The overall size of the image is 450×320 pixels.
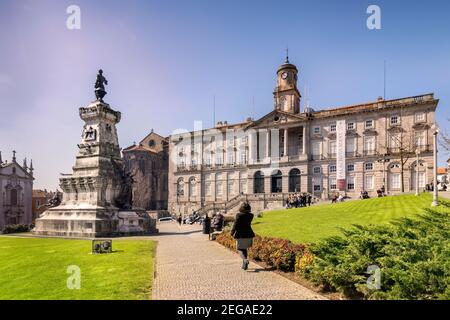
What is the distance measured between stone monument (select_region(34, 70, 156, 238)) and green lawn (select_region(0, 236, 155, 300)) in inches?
333

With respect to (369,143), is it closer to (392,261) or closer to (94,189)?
(94,189)

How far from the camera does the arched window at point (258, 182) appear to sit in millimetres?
57281

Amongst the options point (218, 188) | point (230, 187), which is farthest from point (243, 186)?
point (218, 188)

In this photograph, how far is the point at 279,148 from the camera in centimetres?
5772

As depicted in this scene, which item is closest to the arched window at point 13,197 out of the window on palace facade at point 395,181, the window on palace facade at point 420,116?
the window on palace facade at point 395,181

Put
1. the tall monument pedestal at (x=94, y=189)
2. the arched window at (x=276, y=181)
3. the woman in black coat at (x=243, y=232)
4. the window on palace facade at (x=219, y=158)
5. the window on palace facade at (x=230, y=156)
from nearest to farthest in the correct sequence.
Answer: the woman in black coat at (x=243, y=232), the tall monument pedestal at (x=94, y=189), the arched window at (x=276, y=181), the window on palace facade at (x=230, y=156), the window on palace facade at (x=219, y=158)

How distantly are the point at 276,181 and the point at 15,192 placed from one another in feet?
153

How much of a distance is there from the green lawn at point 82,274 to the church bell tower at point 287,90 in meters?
50.2

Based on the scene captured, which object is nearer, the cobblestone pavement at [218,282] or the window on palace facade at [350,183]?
the cobblestone pavement at [218,282]

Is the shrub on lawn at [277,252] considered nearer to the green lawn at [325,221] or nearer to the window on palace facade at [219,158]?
the green lawn at [325,221]

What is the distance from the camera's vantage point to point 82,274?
938 cm

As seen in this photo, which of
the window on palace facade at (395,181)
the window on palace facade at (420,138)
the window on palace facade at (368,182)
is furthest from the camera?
the window on palace facade at (368,182)
